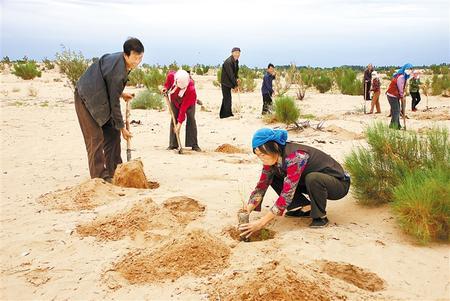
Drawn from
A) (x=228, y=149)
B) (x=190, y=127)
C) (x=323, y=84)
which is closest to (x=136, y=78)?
(x=323, y=84)

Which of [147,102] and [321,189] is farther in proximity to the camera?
[147,102]

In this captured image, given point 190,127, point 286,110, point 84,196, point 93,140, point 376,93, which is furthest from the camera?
point 376,93

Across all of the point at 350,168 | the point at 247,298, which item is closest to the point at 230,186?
the point at 350,168

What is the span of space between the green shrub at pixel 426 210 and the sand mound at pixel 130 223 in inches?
72.3

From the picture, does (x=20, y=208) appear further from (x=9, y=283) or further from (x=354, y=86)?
(x=354, y=86)

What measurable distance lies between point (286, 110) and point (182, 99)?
3100 millimetres

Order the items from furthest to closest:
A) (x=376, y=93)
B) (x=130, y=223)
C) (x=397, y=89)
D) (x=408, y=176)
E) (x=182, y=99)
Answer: (x=376, y=93), (x=397, y=89), (x=182, y=99), (x=408, y=176), (x=130, y=223)

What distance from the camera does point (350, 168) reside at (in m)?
4.55

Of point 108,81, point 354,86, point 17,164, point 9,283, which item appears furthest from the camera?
point 354,86

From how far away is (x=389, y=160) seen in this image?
4.37 metres

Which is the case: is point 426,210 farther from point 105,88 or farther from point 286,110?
point 286,110

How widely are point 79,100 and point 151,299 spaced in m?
2.99

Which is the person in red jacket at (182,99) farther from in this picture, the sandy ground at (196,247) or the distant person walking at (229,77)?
the distant person walking at (229,77)

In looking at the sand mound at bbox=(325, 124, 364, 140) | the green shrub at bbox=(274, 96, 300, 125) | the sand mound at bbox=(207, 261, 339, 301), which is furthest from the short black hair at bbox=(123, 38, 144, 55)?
the green shrub at bbox=(274, 96, 300, 125)
